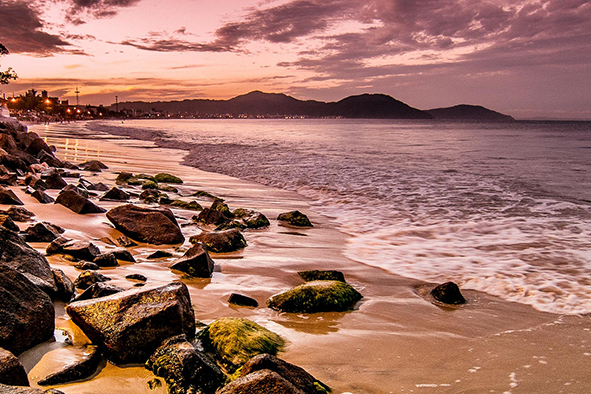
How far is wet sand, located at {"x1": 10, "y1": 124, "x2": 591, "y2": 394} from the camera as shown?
2955 millimetres

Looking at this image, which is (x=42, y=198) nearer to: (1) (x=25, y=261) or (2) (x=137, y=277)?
(2) (x=137, y=277)

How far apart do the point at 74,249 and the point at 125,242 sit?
44.8 inches

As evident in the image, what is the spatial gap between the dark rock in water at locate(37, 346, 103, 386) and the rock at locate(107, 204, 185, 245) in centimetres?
338

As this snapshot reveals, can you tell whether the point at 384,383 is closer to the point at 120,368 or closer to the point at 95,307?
the point at 120,368

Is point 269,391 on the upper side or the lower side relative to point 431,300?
upper

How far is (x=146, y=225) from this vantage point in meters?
6.36

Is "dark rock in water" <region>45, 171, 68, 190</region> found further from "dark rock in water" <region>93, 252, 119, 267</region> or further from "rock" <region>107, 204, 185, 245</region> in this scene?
"dark rock in water" <region>93, 252, 119, 267</region>

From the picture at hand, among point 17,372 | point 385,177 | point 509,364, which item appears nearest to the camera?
point 17,372

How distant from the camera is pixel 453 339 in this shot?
3801 mm

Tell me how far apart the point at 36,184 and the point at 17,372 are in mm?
8134

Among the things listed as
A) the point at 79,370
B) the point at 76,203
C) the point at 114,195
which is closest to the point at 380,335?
the point at 79,370

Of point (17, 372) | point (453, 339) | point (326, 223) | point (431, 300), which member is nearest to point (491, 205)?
point (326, 223)

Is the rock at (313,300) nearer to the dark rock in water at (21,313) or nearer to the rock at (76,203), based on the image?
the dark rock in water at (21,313)

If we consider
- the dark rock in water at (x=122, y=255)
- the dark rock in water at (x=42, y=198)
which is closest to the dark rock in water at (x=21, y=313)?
the dark rock in water at (x=122, y=255)
